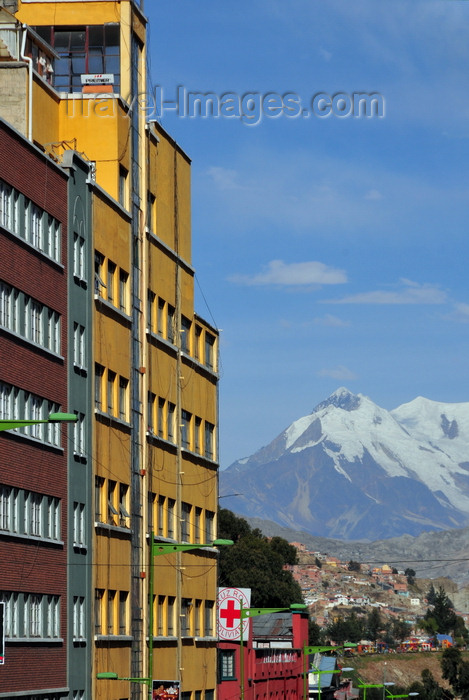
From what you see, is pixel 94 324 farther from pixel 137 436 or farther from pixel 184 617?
pixel 184 617

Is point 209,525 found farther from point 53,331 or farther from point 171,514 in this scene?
point 53,331

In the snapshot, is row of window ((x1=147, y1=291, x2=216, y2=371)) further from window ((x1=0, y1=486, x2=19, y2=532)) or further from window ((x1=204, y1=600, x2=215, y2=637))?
window ((x1=0, y1=486, x2=19, y2=532))

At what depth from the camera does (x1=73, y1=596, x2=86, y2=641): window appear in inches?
2421

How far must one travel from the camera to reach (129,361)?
71375 millimetres

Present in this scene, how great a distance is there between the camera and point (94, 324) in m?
65.4

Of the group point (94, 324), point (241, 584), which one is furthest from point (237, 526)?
point (94, 324)

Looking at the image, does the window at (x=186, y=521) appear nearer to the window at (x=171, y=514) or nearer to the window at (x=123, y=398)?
the window at (x=171, y=514)

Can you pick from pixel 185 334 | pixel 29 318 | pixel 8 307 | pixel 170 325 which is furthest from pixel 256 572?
pixel 8 307

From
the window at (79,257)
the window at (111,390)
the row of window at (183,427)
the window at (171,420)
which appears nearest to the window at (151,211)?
the row of window at (183,427)

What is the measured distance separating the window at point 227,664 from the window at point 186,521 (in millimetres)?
14177

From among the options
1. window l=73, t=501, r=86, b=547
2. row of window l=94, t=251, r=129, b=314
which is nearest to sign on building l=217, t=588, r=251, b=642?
row of window l=94, t=251, r=129, b=314

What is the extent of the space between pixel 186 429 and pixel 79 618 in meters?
22.3

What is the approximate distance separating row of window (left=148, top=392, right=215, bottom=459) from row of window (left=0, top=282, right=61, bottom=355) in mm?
14778

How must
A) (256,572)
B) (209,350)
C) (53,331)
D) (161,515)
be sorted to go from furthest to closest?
(256,572), (209,350), (161,515), (53,331)
